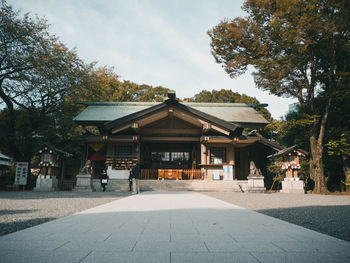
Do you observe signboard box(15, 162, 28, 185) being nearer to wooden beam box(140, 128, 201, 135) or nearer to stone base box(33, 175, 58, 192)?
stone base box(33, 175, 58, 192)

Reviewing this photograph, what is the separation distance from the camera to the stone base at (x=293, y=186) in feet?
48.3

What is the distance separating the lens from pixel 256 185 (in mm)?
15000

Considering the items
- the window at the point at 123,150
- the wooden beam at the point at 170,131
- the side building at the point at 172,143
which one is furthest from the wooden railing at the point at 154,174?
the wooden beam at the point at 170,131

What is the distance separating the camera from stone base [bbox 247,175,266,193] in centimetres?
1482

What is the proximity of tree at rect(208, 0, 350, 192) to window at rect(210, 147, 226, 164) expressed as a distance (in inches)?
246

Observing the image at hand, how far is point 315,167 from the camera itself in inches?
594

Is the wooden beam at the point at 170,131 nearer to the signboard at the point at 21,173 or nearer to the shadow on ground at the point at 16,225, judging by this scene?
the signboard at the point at 21,173

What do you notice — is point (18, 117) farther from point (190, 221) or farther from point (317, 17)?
point (317, 17)

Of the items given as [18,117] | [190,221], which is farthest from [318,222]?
[18,117]

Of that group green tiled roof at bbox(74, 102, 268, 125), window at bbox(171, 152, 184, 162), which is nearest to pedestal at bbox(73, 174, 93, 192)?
green tiled roof at bbox(74, 102, 268, 125)

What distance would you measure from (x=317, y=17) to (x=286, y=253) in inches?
575

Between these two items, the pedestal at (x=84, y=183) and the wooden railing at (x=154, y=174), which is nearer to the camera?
the pedestal at (x=84, y=183)

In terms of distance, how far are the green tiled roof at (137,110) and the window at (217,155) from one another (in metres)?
3.55

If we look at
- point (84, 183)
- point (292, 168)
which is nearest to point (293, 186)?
point (292, 168)
